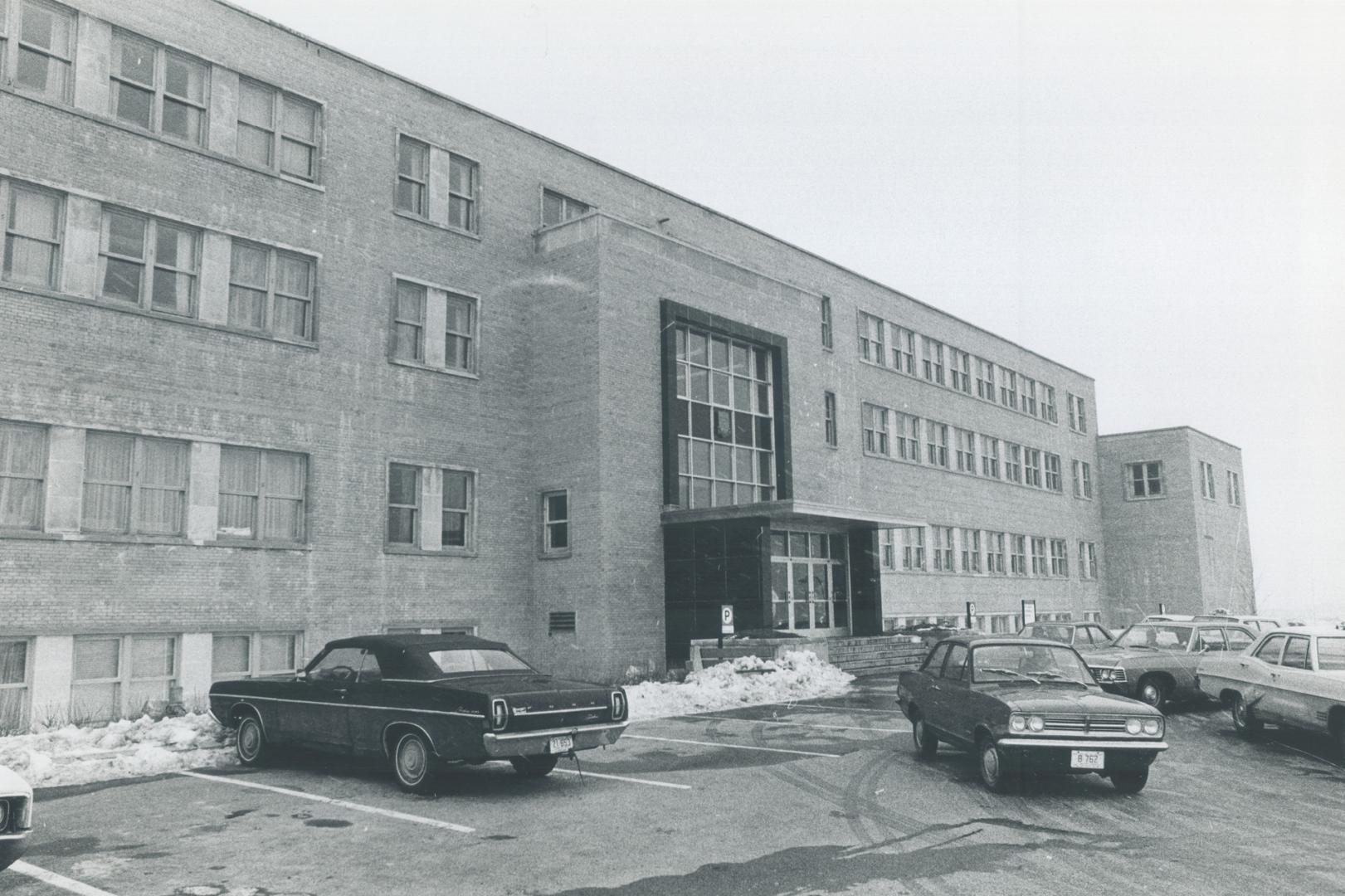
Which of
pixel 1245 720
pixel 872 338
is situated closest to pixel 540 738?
pixel 1245 720

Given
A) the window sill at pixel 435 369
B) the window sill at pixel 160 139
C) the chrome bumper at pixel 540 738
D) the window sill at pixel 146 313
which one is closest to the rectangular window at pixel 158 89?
the window sill at pixel 160 139

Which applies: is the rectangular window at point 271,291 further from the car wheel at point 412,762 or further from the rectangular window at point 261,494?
the car wheel at point 412,762

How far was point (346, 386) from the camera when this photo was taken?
67.2 feet

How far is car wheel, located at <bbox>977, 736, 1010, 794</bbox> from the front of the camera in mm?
9586

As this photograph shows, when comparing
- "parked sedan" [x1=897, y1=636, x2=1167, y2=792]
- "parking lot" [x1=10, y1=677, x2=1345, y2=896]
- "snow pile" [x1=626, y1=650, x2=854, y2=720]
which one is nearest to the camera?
"parking lot" [x1=10, y1=677, x2=1345, y2=896]

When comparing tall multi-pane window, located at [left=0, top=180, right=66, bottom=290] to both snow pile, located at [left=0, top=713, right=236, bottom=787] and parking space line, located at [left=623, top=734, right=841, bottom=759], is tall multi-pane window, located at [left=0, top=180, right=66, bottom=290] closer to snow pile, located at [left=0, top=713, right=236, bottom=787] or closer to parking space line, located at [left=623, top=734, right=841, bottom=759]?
snow pile, located at [left=0, top=713, right=236, bottom=787]

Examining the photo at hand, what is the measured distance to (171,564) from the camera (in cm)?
1741

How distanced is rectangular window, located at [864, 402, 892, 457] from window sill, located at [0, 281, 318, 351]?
22.3 metres

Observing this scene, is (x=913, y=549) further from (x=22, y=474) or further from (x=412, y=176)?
(x=22, y=474)

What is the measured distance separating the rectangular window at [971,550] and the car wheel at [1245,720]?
86.9 ft

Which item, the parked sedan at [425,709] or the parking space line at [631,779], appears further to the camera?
the parking space line at [631,779]

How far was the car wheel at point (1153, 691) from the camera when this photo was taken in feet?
56.1

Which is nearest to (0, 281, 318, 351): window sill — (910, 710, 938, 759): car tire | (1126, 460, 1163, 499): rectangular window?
(910, 710, 938, 759): car tire

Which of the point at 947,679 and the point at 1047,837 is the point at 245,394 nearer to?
the point at 947,679
